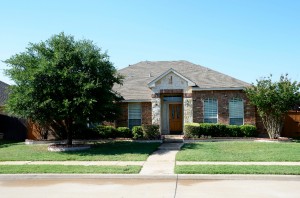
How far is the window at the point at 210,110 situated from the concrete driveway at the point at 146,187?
12.7 meters

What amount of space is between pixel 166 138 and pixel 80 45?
7980 millimetres

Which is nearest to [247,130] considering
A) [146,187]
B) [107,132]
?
[107,132]

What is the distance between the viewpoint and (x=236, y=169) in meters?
10.4

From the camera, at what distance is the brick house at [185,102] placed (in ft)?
71.8

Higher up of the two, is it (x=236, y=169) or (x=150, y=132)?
(x=150, y=132)

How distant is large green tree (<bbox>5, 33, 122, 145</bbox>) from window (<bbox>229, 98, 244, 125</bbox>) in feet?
28.9

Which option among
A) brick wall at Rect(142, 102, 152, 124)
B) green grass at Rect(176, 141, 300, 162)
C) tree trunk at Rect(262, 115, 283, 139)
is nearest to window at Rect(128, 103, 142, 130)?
brick wall at Rect(142, 102, 152, 124)

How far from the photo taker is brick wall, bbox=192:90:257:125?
21.7 m

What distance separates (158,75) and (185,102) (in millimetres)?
4385

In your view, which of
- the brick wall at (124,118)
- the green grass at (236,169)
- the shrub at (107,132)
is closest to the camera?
the green grass at (236,169)

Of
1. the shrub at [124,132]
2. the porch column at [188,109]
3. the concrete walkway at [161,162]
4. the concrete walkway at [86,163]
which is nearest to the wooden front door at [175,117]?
the porch column at [188,109]

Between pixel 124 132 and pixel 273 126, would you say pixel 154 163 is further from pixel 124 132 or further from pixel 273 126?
pixel 273 126

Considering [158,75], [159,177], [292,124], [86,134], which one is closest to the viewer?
[159,177]

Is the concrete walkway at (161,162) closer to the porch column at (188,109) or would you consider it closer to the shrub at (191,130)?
the shrub at (191,130)
